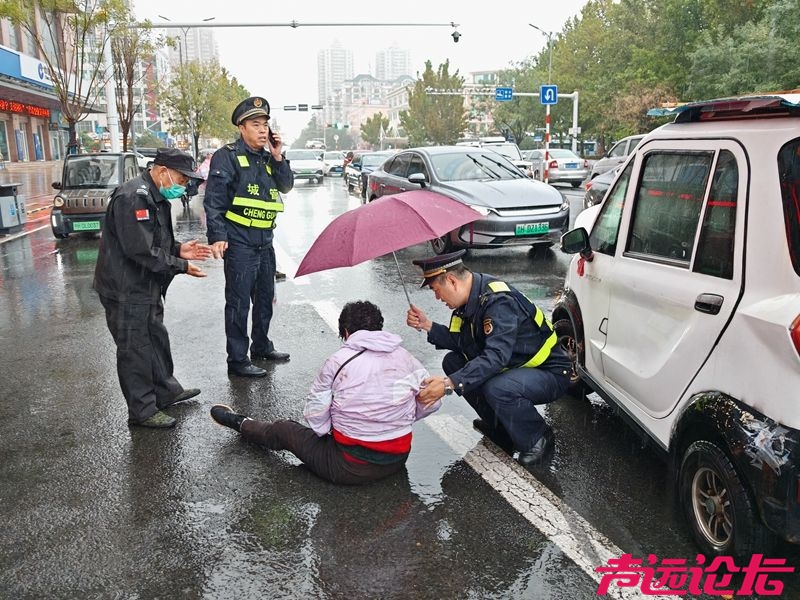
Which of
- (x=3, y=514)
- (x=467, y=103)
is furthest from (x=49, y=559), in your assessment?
(x=467, y=103)

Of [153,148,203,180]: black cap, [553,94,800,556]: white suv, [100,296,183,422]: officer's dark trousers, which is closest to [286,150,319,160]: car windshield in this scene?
[153,148,203,180]: black cap

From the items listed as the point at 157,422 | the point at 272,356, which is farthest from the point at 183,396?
the point at 272,356

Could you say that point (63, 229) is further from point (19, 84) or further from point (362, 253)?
point (19, 84)

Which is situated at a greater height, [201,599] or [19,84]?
[19,84]

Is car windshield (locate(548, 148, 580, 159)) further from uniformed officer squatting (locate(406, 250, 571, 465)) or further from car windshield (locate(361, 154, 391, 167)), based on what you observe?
uniformed officer squatting (locate(406, 250, 571, 465))

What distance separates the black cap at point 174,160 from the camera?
465 cm

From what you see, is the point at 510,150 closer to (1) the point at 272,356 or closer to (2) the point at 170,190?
(1) the point at 272,356

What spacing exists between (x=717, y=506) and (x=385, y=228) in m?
1.92

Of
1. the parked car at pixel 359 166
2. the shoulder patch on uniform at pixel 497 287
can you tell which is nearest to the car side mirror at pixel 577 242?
the shoulder patch on uniform at pixel 497 287

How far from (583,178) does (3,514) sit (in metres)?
28.4

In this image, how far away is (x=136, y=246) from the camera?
4.52 metres

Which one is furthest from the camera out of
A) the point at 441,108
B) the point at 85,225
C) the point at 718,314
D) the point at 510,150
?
the point at 441,108

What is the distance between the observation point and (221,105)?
50906 millimetres

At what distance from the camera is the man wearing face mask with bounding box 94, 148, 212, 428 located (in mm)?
4527
